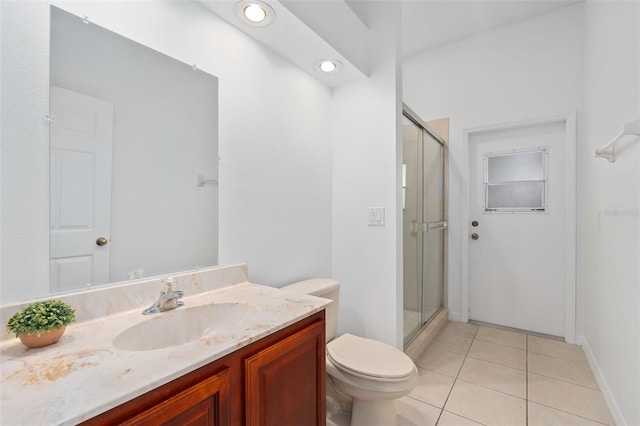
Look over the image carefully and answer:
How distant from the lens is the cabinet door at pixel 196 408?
0.63m

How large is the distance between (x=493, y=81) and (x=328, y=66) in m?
1.92

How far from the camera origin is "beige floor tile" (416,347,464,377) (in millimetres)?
2133

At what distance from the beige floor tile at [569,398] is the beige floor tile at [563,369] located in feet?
0.22

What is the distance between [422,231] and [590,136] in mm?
1412

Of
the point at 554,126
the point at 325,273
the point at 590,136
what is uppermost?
the point at 554,126

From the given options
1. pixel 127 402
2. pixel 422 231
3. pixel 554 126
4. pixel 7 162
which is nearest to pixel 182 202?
A: pixel 7 162

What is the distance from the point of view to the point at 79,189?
97 cm

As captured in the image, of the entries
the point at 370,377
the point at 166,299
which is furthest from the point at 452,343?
the point at 166,299

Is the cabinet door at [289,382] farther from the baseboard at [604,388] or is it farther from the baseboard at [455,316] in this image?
the baseboard at [455,316]

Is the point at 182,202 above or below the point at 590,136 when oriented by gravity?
below

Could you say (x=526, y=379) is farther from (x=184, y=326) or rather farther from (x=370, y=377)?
(x=184, y=326)

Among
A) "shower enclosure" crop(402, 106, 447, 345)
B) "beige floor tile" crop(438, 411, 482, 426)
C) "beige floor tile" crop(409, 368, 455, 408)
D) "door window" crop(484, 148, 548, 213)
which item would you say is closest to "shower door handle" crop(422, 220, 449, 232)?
"shower enclosure" crop(402, 106, 447, 345)

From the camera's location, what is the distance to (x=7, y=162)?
836 millimetres

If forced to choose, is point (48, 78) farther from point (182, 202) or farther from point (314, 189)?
point (314, 189)
